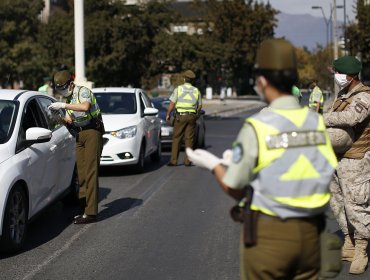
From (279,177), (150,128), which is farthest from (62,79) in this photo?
(150,128)

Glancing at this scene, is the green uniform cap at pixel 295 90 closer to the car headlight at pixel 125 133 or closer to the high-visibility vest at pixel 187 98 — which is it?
the car headlight at pixel 125 133

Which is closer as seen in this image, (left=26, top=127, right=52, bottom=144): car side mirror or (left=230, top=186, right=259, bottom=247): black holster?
(left=230, top=186, right=259, bottom=247): black holster

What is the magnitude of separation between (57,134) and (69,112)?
35cm

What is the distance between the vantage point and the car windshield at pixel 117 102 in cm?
1242

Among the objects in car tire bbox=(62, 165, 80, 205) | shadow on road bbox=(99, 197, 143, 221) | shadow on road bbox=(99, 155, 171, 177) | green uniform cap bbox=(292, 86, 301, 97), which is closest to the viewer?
green uniform cap bbox=(292, 86, 301, 97)

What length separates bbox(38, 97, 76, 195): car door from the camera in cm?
759

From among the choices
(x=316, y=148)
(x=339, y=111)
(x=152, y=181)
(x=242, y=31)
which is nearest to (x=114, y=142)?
(x=152, y=181)

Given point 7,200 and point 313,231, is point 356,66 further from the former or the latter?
point 7,200

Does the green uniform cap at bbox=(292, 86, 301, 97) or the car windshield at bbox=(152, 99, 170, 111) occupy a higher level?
the green uniform cap at bbox=(292, 86, 301, 97)

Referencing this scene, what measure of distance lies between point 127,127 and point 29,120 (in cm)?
454

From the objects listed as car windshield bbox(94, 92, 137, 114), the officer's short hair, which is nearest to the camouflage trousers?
the officer's short hair

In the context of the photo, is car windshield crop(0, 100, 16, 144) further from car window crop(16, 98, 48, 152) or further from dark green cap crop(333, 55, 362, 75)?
dark green cap crop(333, 55, 362, 75)

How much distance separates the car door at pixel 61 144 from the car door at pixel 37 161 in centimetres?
14

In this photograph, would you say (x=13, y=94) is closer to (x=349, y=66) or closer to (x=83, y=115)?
(x=83, y=115)
